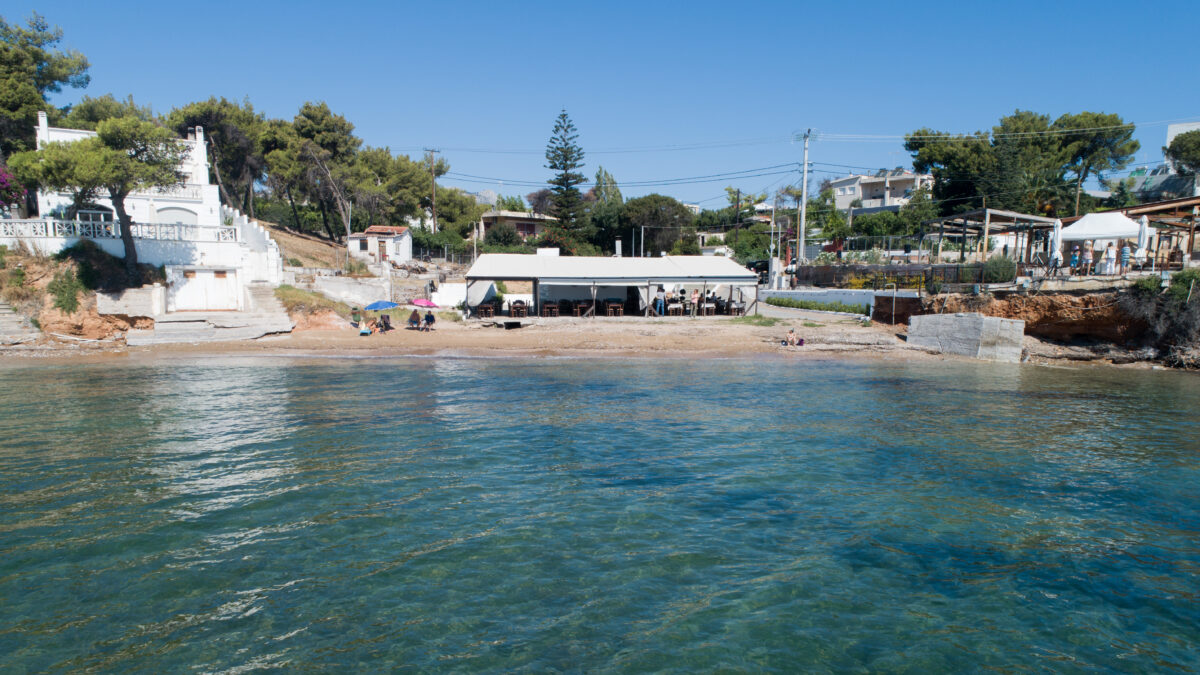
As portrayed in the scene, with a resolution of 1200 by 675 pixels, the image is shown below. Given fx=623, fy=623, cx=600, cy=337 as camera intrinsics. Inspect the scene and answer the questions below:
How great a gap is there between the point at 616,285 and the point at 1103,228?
2041 centimetres

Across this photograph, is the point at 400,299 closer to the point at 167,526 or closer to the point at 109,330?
the point at 109,330

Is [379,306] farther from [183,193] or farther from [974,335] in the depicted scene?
[974,335]

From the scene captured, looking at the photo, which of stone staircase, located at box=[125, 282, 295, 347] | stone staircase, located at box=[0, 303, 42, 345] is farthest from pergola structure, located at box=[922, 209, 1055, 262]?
stone staircase, located at box=[0, 303, 42, 345]

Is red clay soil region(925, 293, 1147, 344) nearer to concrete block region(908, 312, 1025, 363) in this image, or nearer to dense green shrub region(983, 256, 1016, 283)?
dense green shrub region(983, 256, 1016, 283)

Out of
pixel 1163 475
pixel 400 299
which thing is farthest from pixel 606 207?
pixel 1163 475

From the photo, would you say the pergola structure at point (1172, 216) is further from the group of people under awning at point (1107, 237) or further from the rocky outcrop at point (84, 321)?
the rocky outcrop at point (84, 321)

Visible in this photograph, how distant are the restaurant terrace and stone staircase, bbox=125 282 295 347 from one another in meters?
8.91

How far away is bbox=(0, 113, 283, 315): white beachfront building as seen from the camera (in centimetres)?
2481

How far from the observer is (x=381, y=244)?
141 ft

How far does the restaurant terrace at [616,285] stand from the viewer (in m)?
30.9

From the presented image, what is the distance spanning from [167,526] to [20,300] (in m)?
22.3

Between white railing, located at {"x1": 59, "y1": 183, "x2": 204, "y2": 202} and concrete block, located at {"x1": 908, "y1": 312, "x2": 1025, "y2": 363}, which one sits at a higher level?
white railing, located at {"x1": 59, "y1": 183, "x2": 204, "y2": 202}

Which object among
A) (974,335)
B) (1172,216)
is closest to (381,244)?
(974,335)

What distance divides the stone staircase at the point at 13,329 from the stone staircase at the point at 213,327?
2943 millimetres
